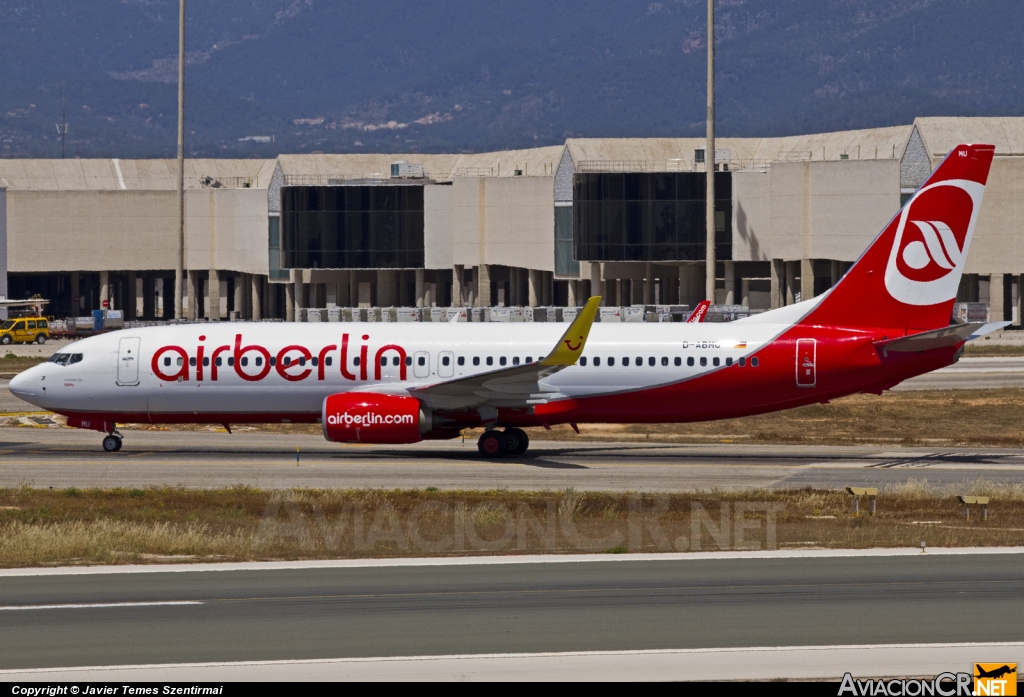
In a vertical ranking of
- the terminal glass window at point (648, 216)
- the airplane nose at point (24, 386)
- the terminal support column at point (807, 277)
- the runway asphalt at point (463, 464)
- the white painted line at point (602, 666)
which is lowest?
the white painted line at point (602, 666)

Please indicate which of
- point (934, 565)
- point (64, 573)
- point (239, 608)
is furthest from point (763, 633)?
point (64, 573)

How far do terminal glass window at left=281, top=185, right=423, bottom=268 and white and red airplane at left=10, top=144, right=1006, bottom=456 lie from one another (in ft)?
300

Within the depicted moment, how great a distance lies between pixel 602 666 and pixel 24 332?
4201 inches

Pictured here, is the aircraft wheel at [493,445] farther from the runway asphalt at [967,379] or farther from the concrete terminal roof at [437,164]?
the concrete terminal roof at [437,164]

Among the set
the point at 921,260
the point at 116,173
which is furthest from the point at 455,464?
the point at 116,173

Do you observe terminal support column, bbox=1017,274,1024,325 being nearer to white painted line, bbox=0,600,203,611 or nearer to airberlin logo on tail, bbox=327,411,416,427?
airberlin logo on tail, bbox=327,411,416,427

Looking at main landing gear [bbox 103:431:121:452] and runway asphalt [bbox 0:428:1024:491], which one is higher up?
main landing gear [bbox 103:431:121:452]

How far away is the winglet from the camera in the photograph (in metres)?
39.9

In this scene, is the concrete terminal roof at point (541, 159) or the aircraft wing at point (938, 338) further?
the concrete terminal roof at point (541, 159)

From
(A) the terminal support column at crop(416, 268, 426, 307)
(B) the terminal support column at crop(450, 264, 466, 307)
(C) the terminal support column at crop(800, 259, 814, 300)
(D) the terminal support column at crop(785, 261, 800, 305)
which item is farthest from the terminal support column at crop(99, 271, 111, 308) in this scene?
(C) the terminal support column at crop(800, 259, 814, 300)

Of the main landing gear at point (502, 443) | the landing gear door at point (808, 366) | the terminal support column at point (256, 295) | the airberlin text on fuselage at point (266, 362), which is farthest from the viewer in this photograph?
the terminal support column at point (256, 295)

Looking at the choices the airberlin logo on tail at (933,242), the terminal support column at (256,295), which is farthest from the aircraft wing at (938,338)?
the terminal support column at (256,295)

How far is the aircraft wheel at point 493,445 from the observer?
43.1 meters

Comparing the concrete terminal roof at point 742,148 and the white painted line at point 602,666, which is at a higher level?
the concrete terminal roof at point 742,148
